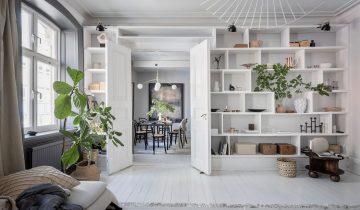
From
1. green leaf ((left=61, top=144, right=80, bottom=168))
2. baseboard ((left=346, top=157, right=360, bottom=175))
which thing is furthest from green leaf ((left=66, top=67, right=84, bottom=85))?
baseboard ((left=346, top=157, right=360, bottom=175))

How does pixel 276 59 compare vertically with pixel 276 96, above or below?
above

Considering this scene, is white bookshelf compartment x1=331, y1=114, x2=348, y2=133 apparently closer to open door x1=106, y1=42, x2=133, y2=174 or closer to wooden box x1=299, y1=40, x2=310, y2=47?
wooden box x1=299, y1=40, x2=310, y2=47

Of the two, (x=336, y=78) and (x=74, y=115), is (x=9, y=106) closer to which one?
(x=74, y=115)

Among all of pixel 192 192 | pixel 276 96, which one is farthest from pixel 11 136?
pixel 276 96

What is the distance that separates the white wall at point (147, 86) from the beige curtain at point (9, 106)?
21.1 feet

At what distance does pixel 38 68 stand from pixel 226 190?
336 centimetres

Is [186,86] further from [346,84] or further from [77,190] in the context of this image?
[77,190]

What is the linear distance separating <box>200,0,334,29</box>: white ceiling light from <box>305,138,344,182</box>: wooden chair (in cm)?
219

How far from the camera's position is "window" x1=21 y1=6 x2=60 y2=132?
10.9 feet

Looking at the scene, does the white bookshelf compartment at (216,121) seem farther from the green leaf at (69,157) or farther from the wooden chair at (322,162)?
the green leaf at (69,157)

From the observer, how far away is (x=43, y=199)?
179 cm

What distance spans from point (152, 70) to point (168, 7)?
15.9 ft

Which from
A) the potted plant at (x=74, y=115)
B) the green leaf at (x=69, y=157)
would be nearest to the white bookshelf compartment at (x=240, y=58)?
the potted plant at (x=74, y=115)

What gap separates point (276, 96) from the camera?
425 cm
